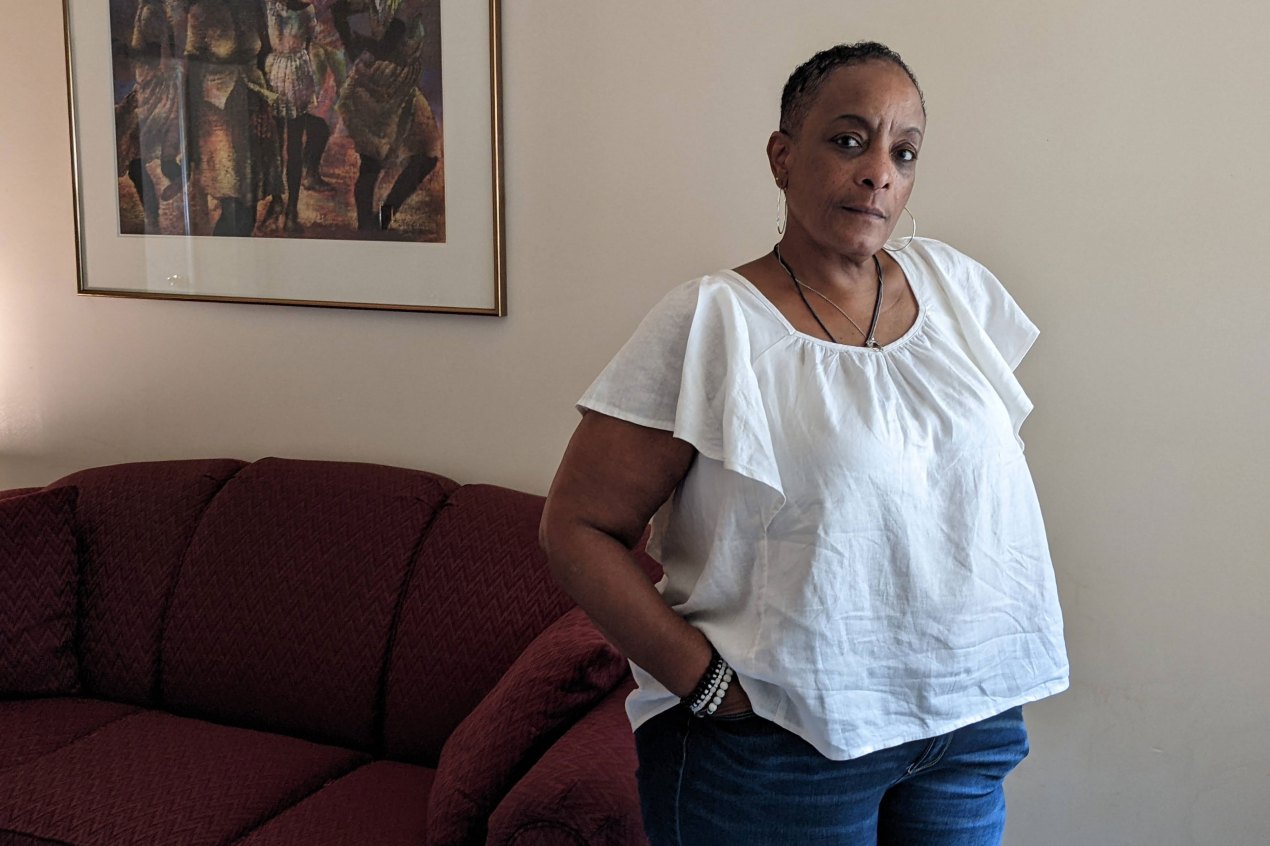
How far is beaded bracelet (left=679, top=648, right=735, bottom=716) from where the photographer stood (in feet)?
3.73

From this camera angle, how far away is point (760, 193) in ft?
7.09

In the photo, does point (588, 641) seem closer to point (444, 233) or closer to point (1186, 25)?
point (444, 233)

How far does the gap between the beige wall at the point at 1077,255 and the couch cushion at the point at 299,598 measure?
0.36 metres

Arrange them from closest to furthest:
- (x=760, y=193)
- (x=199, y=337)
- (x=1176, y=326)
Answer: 1. (x=1176, y=326)
2. (x=760, y=193)
3. (x=199, y=337)

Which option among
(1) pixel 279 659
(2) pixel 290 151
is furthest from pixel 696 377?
(2) pixel 290 151

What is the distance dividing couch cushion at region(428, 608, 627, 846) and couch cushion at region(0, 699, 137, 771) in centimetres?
91

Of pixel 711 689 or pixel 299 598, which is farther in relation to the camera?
pixel 299 598

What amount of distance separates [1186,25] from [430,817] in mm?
1725

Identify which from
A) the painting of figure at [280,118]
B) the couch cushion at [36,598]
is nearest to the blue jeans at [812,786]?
the painting of figure at [280,118]

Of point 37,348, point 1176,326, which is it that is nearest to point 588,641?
point 1176,326

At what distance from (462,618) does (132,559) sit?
2.77ft

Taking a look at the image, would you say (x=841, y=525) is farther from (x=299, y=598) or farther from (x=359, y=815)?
(x=299, y=598)

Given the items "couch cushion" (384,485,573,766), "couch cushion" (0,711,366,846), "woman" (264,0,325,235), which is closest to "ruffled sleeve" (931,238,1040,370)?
"couch cushion" (384,485,573,766)

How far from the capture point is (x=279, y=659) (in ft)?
7.57
